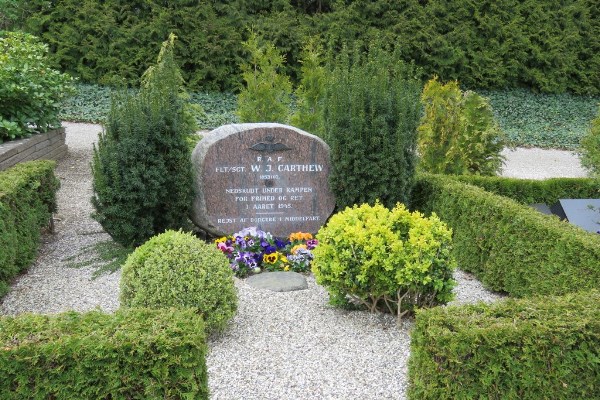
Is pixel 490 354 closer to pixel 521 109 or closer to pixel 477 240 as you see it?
pixel 477 240

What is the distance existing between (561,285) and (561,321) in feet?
6.76

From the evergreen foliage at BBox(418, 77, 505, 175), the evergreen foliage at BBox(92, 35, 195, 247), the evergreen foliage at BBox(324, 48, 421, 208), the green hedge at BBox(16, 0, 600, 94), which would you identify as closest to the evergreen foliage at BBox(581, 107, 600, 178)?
the evergreen foliage at BBox(418, 77, 505, 175)

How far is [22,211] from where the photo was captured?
22.6 feet

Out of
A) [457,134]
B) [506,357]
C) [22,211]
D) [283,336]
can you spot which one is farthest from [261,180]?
[506,357]

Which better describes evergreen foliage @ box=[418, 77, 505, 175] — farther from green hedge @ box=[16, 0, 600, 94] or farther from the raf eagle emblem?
green hedge @ box=[16, 0, 600, 94]

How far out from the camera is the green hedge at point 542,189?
29.9 feet

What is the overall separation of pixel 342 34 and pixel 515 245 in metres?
13.0

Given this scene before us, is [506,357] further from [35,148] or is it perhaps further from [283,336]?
[35,148]

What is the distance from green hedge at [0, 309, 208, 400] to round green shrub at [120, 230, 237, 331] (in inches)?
52.1

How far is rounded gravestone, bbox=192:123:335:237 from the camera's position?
7.69 metres

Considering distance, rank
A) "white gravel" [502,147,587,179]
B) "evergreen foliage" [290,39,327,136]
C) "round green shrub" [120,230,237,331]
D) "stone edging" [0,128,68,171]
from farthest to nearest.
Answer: "white gravel" [502,147,587,179] < "evergreen foliage" [290,39,327,136] < "stone edging" [0,128,68,171] < "round green shrub" [120,230,237,331]

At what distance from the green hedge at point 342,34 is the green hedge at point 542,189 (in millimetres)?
8731

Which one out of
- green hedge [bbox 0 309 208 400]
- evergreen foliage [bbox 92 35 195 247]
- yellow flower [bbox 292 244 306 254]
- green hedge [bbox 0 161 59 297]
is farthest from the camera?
yellow flower [bbox 292 244 306 254]

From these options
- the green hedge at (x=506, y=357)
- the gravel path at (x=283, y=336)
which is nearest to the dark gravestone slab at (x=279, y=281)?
the gravel path at (x=283, y=336)
